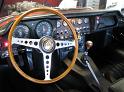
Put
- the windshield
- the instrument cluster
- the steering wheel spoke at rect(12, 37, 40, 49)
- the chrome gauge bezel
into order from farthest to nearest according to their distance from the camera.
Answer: the windshield < the instrument cluster < the chrome gauge bezel < the steering wheel spoke at rect(12, 37, 40, 49)

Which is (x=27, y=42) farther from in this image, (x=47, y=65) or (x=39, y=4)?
(x=39, y=4)

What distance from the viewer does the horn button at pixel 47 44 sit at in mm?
2021

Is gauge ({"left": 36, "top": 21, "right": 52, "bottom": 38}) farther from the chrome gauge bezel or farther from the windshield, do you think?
the windshield

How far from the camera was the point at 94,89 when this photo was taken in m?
2.50

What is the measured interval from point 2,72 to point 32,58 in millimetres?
355

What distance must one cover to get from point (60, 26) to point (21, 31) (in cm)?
37

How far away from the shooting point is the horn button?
2.02 metres

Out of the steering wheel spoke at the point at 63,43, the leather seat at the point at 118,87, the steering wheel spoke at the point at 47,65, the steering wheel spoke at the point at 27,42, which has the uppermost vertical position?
the steering wheel spoke at the point at 27,42

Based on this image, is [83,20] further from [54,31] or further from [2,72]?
[2,72]

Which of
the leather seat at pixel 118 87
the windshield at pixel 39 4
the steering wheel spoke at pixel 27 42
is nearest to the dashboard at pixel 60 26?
the steering wheel spoke at pixel 27 42

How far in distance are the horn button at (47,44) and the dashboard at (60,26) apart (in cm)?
15

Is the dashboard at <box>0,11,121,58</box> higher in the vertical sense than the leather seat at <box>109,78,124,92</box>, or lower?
higher

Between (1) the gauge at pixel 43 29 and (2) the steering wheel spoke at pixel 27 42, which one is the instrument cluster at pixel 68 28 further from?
(2) the steering wheel spoke at pixel 27 42

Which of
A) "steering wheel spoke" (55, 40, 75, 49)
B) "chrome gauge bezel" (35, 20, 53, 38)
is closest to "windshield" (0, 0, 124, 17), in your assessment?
"chrome gauge bezel" (35, 20, 53, 38)
